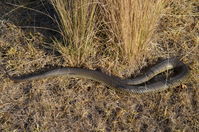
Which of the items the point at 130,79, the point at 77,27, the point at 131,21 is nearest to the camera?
the point at 131,21

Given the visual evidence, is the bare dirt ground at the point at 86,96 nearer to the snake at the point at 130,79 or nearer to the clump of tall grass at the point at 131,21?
the snake at the point at 130,79

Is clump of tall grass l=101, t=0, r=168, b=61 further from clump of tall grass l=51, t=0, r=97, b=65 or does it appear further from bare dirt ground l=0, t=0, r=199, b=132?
bare dirt ground l=0, t=0, r=199, b=132

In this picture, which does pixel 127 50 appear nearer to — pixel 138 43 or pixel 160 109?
pixel 138 43

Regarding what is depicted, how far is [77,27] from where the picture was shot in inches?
153

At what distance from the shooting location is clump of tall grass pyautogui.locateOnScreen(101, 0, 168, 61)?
11.9ft

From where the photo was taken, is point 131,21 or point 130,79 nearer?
point 131,21

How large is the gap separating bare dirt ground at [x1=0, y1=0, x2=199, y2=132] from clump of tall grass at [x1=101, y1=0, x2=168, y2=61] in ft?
0.97

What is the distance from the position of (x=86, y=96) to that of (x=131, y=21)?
37.2 inches

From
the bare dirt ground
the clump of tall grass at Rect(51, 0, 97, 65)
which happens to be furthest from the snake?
the clump of tall grass at Rect(51, 0, 97, 65)

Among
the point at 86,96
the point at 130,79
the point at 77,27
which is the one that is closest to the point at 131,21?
the point at 77,27

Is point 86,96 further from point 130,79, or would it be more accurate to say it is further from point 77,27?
point 77,27

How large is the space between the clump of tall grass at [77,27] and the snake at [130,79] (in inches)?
7.4

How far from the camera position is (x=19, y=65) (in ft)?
13.8

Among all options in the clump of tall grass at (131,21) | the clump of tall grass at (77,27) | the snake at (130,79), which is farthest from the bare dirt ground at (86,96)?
the clump of tall grass at (131,21)
